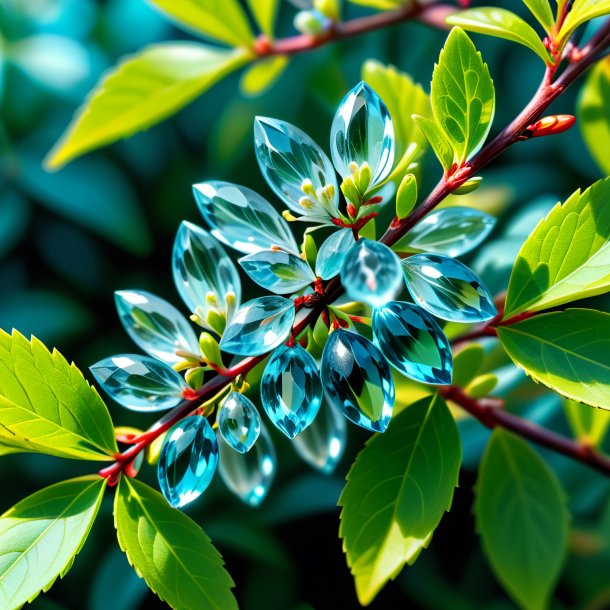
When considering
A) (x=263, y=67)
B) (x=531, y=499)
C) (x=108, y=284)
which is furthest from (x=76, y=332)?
(x=531, y=499)

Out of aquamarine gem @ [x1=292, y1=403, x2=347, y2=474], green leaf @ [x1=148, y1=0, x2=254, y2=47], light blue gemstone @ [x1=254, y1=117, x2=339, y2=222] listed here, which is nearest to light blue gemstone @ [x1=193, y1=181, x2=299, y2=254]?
light blue gemstone @ [x1=254, y1=117, x2=339, y2=222]

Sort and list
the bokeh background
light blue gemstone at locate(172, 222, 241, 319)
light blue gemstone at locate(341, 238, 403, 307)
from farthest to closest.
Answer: the bokeh background → light blue gemstone at locate(172, 222, 241, 319) → light blue gemstone at locate(341, 238, 403, 307)

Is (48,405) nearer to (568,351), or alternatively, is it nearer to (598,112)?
(568,351)

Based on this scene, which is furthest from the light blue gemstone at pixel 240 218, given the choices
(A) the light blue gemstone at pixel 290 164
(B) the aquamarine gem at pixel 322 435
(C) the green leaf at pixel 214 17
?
(C) the green leaf at pixel 214 17

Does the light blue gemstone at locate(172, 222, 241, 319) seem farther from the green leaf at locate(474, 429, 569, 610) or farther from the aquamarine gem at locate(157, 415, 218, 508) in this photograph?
the green leaf at locate(474, 429, 569, 610)

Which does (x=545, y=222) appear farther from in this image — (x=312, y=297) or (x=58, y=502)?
(x=58, y=502)

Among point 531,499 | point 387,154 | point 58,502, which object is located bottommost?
point 531,499
